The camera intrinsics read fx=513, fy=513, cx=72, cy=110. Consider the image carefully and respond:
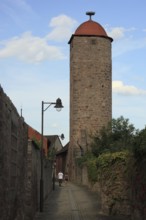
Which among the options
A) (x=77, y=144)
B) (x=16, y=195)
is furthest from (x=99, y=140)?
(x=16, y=195)

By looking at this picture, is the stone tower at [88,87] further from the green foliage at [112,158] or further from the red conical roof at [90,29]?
the green foliage at [112,158]

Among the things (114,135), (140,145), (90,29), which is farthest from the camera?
(90,29)

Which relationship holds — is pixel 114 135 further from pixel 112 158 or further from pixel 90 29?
pixel 112 158

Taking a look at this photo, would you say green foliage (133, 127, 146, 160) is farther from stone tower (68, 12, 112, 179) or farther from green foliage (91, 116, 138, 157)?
stone tower (68, 12, 112, 179)

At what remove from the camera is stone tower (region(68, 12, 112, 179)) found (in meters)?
66.9

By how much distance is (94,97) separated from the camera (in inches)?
2667

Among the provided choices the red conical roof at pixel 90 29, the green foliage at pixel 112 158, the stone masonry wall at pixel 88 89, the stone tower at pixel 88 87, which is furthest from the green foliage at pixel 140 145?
the red conical roof at pixel 90 29

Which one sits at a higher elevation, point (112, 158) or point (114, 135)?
point (114, 135)

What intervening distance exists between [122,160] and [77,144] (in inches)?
1823

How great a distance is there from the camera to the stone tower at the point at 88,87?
2633 inches

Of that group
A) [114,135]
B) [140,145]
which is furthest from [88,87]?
[140,145]

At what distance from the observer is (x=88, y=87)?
67.9 metres

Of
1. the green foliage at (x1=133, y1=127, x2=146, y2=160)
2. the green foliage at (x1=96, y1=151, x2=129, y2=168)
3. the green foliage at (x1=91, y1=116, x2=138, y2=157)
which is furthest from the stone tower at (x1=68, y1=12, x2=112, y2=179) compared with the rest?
the green foliage at (x1=133, y1=127, x2=146, y2=160)

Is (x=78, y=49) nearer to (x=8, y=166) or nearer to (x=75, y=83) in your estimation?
(x=75, y=83)
